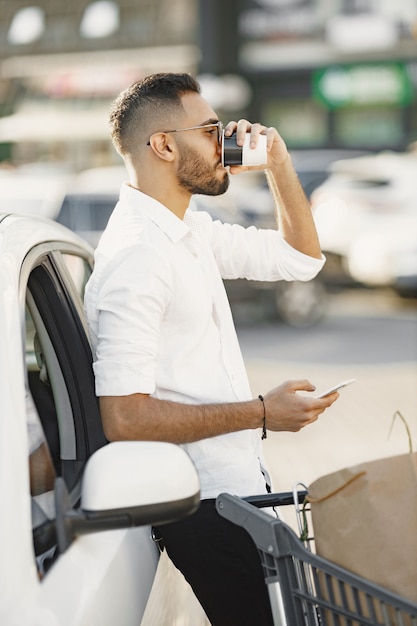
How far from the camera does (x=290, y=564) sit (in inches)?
72.1

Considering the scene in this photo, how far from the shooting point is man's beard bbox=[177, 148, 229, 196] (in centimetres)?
246

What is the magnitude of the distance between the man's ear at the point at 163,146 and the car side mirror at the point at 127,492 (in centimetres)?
91

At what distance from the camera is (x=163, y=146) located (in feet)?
8.04

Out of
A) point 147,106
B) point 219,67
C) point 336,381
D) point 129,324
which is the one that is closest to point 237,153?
point 147,106

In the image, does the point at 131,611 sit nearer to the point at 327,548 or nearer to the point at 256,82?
the point at 327,548

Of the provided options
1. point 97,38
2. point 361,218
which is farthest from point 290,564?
point 97,38

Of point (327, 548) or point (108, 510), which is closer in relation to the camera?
point (108, 510)

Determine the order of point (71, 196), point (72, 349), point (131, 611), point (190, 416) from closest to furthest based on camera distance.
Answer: point (131, 611), point (190, 416), point (72, 349), point (71, 196)

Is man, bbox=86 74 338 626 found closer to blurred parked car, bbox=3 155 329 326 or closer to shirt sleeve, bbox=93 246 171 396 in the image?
shirt sleeve, bbox=93 246 171 396

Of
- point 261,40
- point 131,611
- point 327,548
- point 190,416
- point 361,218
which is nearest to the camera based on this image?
point 327,548

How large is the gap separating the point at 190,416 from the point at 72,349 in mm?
359

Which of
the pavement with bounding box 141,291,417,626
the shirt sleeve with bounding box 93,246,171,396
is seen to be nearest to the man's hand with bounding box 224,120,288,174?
the shirt sleeve with bounding box 93,246,171,396

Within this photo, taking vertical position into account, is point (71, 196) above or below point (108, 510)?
above

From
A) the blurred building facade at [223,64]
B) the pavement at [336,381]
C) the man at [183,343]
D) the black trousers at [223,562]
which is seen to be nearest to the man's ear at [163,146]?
the man at [183,343]
